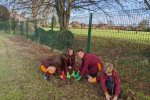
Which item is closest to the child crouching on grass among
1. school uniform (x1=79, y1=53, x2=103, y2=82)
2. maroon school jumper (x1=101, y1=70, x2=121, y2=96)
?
maroon school jumper (x1=101, y1=70, x2=121, y2=96)

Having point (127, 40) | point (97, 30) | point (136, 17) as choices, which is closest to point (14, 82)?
point (97, 30)

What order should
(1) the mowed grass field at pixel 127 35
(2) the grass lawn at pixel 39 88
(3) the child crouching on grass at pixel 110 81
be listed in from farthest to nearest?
(1) the mowed grass field at pixel 127 35, (2) the grass lawn at pixel 39 88, (3) the child crouching on grass at pixel 110 81

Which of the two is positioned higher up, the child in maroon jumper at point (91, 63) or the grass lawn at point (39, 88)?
the child in maroon jumper at point (91, 63)

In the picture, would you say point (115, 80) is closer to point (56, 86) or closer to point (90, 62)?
point (90, 62)

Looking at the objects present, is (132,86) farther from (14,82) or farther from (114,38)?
(14,82)

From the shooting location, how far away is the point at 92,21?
4734 mm

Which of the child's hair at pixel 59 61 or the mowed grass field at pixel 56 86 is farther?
the child's hair at pixel 59 61

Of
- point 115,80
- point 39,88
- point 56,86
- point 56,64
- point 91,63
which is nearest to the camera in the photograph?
point 115,80

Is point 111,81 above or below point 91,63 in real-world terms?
below

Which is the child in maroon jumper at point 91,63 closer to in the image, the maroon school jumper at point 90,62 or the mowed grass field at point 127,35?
the maroon school jumper at point 90,62

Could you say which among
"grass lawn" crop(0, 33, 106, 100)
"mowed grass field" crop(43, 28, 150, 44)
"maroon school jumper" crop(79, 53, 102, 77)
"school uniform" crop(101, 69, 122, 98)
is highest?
"mowed grass field" crop(43, 28, 150, 44)

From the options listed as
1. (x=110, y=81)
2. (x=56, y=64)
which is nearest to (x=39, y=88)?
(x=56, y=64)

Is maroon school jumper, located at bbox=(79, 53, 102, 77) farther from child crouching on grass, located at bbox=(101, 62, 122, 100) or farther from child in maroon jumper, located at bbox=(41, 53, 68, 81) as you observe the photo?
child crouching on grass, located at bbox=(101, 62, 122, 100)

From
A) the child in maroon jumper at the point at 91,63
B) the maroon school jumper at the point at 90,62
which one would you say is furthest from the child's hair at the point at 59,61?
the maroon school jumper at the point at 90,62
